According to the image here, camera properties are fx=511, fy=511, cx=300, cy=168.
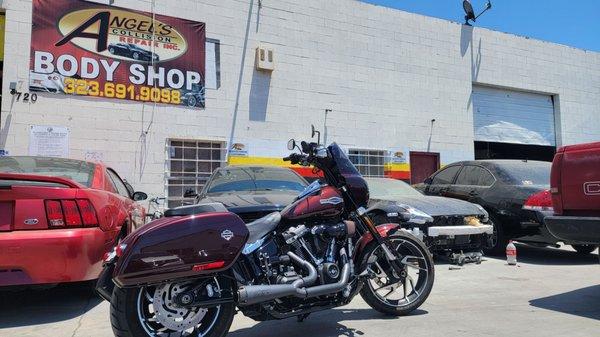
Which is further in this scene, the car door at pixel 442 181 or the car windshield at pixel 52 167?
the car door at pixel 442 181

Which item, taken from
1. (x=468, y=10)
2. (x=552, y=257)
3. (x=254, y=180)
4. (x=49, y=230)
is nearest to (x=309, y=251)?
(x=49, y=230)

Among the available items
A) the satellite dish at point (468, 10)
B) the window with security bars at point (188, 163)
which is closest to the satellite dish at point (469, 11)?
the satellite dish at point (468, 10)

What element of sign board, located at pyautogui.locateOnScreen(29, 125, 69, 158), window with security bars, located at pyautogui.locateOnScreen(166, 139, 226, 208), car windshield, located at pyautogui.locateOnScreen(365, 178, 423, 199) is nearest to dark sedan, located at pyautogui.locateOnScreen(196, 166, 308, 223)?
car windshield, located at pyautogui.locateOnScreen(365, 178, 423, 199)

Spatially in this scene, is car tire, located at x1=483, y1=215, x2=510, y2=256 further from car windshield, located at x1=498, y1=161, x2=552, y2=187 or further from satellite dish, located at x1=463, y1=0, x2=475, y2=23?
satellite dish, located at x1=463, y1=0, x2=475, y2=23

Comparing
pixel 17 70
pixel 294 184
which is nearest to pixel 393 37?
pixel 294 184

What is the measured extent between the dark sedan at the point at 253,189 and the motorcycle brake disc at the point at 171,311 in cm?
195

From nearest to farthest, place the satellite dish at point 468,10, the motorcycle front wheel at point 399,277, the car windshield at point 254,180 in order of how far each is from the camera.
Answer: the motorcycle front wheel at point 399,277 < the car windshield at point 254,180 < the satellite dish at point 468,10

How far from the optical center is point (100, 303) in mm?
5223

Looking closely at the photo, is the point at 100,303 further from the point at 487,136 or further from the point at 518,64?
the point at 518,64

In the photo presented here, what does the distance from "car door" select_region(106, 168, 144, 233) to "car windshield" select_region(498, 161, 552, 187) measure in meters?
5.74

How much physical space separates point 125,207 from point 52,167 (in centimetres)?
85

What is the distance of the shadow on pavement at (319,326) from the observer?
409 centimetres

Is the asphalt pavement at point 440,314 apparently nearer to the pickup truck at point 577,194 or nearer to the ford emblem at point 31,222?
the pickup truck at point 577,194

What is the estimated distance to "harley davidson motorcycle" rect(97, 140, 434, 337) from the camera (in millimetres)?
3328
